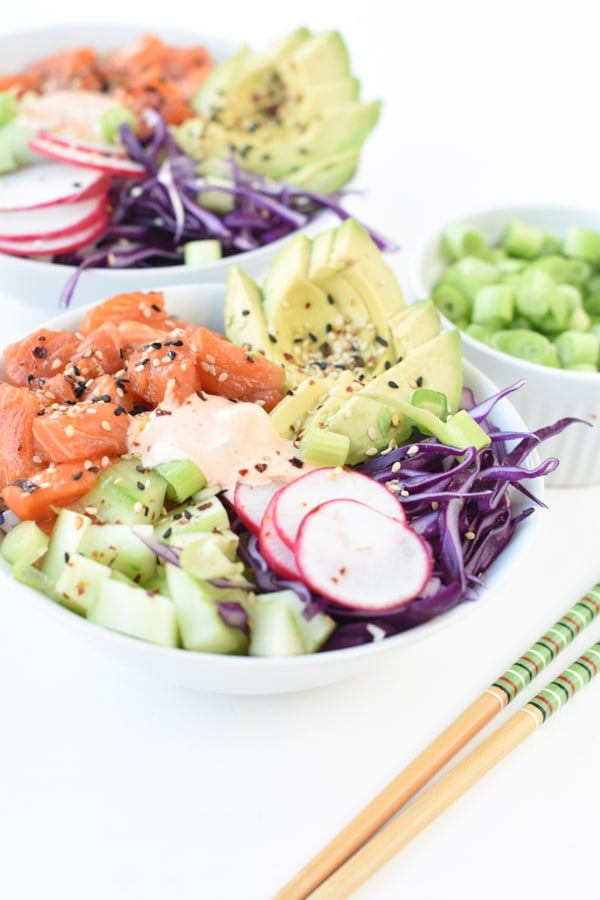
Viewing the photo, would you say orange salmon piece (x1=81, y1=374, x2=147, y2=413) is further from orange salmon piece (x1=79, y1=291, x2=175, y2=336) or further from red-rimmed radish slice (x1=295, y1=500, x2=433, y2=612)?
red-rimmed radish slice (x1=295, y1=500, x2=433, y2=612)

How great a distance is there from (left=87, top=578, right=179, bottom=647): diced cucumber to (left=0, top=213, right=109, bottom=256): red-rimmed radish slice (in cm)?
146

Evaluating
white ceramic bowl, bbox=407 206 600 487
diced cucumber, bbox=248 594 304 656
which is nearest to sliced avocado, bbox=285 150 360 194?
white ceramic bowl, bbox=407 206 600 487

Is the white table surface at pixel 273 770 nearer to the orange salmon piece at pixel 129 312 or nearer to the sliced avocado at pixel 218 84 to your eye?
the orange salmon piece at pixel 129 312

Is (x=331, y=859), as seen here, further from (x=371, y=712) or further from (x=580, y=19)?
(x=580, y=19)

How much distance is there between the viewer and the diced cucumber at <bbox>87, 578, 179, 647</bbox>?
6.22ft

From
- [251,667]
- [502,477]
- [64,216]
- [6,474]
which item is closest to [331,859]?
[251,667]

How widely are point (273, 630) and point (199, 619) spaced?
0.14 meters

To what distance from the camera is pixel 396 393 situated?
7.69ft

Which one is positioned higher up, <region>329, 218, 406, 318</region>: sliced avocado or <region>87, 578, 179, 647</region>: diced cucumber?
<region>329, 218, 406, 318</region>: sliced avocado

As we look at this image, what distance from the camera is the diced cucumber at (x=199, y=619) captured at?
6.20ft

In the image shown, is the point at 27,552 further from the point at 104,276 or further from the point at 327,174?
the point at 327,174

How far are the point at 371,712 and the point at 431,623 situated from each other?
0.42m

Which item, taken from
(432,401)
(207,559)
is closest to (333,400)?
(432,401)

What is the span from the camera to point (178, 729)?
221cm
